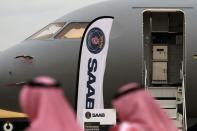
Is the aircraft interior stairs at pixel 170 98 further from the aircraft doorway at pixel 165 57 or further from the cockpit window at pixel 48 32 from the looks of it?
the cockpit window at pixel 48 32

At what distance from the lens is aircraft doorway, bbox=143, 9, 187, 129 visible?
1281 cm

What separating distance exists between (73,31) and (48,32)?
1.97ft

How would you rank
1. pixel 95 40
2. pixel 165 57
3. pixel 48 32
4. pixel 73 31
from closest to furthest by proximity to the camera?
pixel 95 40
pixel 73 31
pixel 48 32
pixel 165 57

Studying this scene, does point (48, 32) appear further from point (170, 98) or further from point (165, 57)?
point (170, 98)

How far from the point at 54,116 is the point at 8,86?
8.69 meters

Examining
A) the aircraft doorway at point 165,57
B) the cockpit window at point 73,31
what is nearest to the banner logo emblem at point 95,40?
the cockpit window at point 73,31

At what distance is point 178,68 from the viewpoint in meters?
13.0

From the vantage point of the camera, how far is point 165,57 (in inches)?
517

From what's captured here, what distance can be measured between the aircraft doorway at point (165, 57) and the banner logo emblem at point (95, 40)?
1114mm

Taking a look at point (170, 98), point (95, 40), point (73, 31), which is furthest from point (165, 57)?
point (73, 31)

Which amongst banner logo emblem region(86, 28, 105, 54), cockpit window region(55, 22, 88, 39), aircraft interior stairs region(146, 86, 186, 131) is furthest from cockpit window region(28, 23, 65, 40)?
aircraft interior stairs region(146, 86, 186, 131)

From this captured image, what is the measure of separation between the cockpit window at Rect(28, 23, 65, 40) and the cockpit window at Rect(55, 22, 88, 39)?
168mm

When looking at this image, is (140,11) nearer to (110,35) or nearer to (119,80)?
(110,35)

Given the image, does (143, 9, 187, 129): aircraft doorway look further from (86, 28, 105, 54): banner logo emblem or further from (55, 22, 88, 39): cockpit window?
(55, 22, 88, 39): cockpit window
